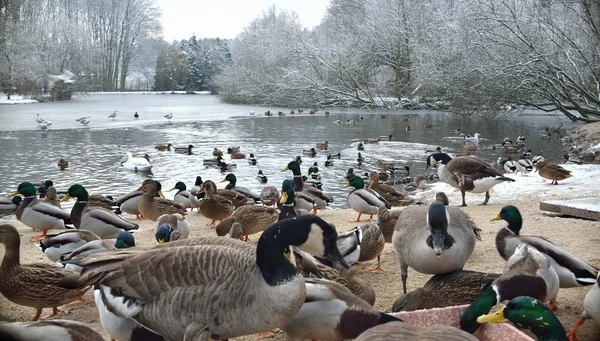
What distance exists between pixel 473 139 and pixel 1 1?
1927cm

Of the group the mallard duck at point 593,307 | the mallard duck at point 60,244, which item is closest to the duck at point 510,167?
the mallard duck at point 593,307

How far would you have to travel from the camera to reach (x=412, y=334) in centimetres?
213

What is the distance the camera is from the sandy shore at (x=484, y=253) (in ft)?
13.4

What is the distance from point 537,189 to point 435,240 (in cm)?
764

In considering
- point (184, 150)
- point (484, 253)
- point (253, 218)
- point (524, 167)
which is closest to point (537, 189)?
point (524, 167)

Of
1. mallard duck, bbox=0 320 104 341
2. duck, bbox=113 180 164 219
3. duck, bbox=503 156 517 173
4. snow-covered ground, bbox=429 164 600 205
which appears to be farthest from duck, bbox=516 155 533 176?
mallard duck, bbox=0 320 104 341

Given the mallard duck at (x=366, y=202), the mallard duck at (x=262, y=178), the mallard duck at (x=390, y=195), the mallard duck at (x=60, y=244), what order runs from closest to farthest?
the mallard duck at (x=60, y=244), the mallard duck at (x=366, y=202), the mallard duck at (x=390, y=195), the mallard duck at (x=262, y=178)

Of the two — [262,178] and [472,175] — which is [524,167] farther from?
[262,178]

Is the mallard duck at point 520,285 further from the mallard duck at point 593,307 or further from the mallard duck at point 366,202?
the mallard duck at point 366,202

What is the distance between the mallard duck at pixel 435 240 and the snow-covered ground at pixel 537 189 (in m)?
5.53

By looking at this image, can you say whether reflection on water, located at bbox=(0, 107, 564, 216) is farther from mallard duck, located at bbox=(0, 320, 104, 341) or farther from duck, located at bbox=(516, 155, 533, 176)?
mallard duck, located at bbox=(0, 320, 104, 341)

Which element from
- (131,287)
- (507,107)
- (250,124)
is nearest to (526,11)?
(507,107)

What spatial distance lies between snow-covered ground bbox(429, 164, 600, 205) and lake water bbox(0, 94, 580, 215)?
7.81ft

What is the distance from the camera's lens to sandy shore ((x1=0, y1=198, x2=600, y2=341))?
4.07 meters
